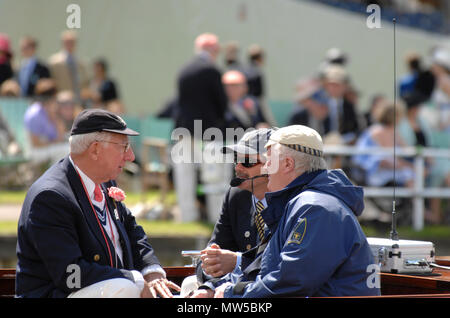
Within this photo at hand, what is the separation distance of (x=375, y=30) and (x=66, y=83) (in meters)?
7.35

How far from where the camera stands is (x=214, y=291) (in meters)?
4.30

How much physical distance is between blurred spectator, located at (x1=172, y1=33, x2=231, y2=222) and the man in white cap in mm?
5734

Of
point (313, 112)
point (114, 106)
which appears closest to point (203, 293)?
point (313, 112)

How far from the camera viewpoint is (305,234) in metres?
3.73

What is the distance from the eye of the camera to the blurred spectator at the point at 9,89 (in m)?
11.9

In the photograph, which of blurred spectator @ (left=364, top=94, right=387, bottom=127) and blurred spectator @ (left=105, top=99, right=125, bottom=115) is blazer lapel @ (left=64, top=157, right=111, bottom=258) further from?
blurred spectator @ (left=364, top=94, right=387, bottom=127)

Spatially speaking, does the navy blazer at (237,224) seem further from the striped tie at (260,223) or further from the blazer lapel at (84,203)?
the blazer lapel at (84,203)

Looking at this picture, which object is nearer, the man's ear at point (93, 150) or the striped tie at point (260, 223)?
the man's ear at point (93, 150)

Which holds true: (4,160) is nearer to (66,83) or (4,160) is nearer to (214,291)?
(66,83)

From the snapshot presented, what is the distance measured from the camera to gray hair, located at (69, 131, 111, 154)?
4.24 metres

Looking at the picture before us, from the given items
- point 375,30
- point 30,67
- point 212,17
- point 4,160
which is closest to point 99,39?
point 212,17

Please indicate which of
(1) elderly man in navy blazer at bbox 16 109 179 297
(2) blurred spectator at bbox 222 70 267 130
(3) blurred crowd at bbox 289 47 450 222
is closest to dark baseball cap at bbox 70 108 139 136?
(1) elderly man in navy blazer at bbox 16 109 179 297

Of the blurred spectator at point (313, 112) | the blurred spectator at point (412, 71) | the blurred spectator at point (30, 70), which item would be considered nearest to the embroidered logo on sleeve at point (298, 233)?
the blurred spectator at point (313, 112)

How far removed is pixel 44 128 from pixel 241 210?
22.3 feet
